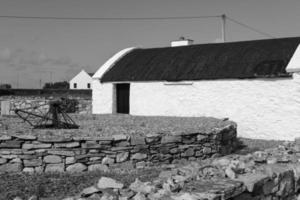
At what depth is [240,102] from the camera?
48.0ft

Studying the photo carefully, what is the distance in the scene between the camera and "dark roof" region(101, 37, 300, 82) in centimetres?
1451

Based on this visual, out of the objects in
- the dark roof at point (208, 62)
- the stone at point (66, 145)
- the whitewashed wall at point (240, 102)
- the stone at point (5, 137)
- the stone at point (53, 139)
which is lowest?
the stone at point (66, 145)

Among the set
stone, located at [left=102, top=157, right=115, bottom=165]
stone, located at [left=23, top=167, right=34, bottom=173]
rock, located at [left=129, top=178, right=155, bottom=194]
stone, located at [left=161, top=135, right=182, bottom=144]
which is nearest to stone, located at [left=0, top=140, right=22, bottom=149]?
stone, located at [left=23, top=167, right=34, bottom=173]

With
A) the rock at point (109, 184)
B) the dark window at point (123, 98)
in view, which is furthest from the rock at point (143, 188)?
the dark window at point (123, 98)

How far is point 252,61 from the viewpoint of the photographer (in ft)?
49.3

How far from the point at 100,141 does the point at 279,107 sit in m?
8.38

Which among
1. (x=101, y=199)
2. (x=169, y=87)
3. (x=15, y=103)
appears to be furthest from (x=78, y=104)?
(x=101, y=199)

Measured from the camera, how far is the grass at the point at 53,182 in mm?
6016

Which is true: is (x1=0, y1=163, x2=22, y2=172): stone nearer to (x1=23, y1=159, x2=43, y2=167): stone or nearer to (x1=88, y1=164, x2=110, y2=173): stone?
(x1=23, y1=159, x2=43, y2=167): stone

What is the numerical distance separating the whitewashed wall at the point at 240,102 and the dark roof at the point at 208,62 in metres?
0.38

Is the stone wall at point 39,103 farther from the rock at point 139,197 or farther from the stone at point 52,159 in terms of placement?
→ the rock at point 139,197

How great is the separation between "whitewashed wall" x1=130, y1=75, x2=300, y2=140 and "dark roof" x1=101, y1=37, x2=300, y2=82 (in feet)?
1.24

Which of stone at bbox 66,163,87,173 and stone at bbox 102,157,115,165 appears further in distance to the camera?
stone at bbox 102,157,115,165

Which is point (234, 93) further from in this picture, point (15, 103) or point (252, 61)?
point (15, 103)
